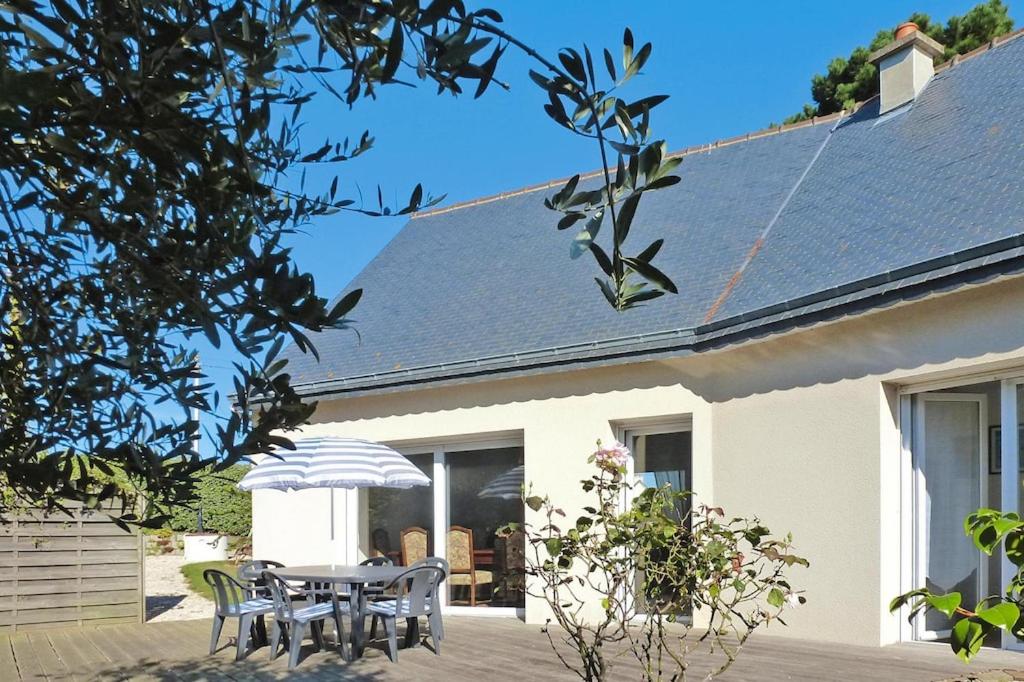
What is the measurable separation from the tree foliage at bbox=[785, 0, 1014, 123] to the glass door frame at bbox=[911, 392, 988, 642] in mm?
14422

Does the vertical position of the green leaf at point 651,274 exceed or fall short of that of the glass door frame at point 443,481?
it exceeds it

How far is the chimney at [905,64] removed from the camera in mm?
12309

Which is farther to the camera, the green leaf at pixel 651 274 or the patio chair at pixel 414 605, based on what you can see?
the patio chair at pixel 414 605

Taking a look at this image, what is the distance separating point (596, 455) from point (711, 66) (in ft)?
48.2

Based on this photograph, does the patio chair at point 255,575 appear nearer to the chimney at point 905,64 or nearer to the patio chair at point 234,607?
the patio chair at point 234,607

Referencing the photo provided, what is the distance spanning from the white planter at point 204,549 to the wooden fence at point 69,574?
8963mm

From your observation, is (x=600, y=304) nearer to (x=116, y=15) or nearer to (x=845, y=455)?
(x=845, y=455)

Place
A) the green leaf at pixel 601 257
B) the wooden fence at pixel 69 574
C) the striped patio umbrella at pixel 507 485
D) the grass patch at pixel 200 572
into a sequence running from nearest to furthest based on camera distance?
1. the green leaf at pixel 601 257
2. the wooden fence at pixel 69 574
3. the striped patio umbrella at pixel 507 485
4. the grass patch at pixel 200 572

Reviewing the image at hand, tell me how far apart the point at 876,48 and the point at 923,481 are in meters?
17.7

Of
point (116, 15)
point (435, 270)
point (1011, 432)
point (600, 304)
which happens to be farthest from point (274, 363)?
point (435, 270)

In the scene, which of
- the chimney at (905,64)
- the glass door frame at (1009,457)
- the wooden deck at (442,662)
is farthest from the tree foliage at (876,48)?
the wooden deck at (442,662)

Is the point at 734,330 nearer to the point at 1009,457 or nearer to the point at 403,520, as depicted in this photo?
the point at 1009,457

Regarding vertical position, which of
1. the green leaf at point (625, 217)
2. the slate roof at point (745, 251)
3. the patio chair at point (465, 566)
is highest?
the slate roof at point (745, 251)

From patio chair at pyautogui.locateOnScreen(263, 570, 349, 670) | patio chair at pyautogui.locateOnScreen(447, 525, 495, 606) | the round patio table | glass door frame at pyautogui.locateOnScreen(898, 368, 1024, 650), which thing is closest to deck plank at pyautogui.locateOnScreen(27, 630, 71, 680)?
patio chair at pyautogui.locateOnScreen(263, 570, 349, 670)
